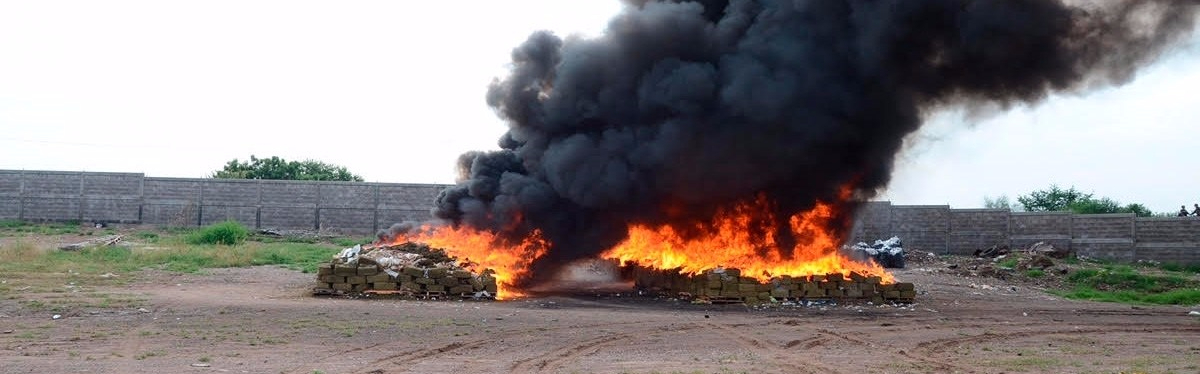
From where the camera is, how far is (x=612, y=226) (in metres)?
23.9

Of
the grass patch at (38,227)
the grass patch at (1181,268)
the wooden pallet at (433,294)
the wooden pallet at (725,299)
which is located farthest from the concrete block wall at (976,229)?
the grass patch at (38,227)

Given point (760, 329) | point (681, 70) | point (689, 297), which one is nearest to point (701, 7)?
point (681, 70)

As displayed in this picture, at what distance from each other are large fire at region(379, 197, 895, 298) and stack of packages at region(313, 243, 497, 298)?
0.92 m

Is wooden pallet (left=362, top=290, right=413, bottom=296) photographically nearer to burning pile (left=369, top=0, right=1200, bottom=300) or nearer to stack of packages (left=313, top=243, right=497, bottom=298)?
stack of packages (left=313, top=243, right=497, bottom=298)

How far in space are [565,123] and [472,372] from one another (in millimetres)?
12011

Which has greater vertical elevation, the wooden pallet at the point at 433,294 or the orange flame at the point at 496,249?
the orange flame at the point at 496,249

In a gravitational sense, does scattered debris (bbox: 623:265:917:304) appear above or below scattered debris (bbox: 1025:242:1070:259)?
below

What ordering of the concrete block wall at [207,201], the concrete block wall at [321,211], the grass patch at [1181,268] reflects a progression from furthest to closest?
the concrete block wall at [207,201] → the concrete block wall at [321,211] → the grass patch at [1181,268]

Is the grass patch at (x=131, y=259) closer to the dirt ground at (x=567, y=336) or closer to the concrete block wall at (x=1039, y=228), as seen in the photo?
the dirt ground at (x=567, y=336)

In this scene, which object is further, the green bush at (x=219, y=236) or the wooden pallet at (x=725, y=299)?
the green bush at (x=219, y=236)

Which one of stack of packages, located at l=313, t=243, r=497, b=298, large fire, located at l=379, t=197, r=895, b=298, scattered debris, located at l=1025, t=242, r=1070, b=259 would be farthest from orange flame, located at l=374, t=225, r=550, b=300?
scattered debris, located at l=1025, t=242, r=1070, b=259

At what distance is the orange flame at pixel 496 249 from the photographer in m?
23.6

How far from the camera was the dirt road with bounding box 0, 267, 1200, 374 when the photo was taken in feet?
43.8

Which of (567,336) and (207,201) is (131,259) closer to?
(207,201)
